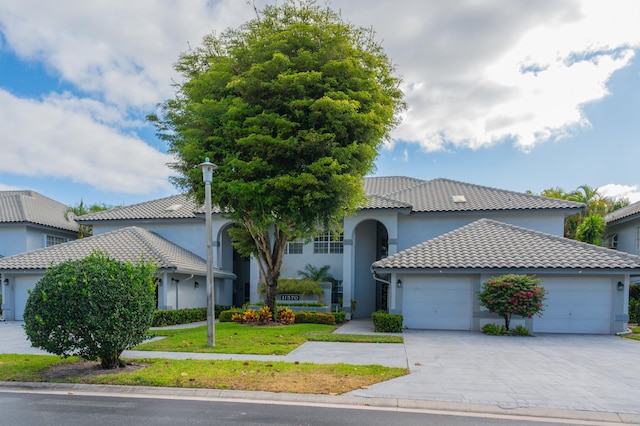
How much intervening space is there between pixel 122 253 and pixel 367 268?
13.2 m

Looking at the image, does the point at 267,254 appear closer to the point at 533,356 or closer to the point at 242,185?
the point at 242,185

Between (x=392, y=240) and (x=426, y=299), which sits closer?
(x=426, y=299)

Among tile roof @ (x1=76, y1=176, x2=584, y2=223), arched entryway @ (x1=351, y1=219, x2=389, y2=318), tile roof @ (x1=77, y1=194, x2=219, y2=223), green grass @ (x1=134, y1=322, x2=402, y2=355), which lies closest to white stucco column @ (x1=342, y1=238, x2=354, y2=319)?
arched entryway @ (x1=351, y1=219, x2=389, y2=318)

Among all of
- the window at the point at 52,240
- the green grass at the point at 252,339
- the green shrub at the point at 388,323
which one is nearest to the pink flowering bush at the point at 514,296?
the green shrub at the point at 388,323

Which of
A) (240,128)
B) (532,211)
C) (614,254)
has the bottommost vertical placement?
(614,254)

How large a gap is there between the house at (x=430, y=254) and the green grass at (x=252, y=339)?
11.6 ft

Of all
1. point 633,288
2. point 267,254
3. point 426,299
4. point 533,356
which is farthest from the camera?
point 633,288

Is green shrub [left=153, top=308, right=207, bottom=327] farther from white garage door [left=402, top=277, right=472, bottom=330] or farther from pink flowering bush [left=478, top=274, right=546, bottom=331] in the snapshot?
pink flowering bush [left=478, top=274, right=546, bottom=331]

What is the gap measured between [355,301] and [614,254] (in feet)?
38.7

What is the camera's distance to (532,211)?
20.8 m

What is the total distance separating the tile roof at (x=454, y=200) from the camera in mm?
21094

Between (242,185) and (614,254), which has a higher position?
(242,185)

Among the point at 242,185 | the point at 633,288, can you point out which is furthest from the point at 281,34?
the point at 633,288

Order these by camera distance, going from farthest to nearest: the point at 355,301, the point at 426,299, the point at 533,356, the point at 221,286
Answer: the point at 221,286 → the point at 355,301 → the point at 426,299 → the point at 533,356
